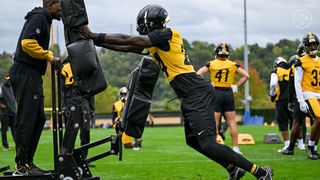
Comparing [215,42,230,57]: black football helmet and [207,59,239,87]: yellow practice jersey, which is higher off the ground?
[215,42,230,57]: black football helmet

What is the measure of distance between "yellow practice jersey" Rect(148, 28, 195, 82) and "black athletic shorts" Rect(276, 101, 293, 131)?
844 cm

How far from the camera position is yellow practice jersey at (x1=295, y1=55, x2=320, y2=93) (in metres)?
13.0

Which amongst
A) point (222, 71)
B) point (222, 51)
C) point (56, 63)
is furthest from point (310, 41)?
point (56, 63)

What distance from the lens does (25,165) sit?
870cm

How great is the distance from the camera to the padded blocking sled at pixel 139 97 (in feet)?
26.2

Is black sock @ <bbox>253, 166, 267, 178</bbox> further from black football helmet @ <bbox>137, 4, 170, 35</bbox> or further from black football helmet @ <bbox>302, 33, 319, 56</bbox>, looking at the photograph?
black football helmet @ <bbox>302, 33, 319, 56</bbox>

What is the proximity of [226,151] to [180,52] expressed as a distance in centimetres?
142

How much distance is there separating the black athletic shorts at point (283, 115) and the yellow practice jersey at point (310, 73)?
319 centimetres

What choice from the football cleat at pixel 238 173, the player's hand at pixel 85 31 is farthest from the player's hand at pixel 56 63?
the football cleat at pixel 238 173

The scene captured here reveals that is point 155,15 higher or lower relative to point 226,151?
higher

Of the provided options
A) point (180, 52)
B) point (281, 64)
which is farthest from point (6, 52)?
point (180, 52)

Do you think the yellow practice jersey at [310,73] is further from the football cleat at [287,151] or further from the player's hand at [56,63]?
the player's hand at [56,63]

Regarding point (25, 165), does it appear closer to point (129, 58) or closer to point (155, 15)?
point (155, 15)

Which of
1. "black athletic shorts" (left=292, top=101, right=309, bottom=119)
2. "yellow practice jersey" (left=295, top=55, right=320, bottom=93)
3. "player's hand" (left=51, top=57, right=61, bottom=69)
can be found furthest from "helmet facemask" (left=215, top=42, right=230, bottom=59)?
"player's hand" (left=51, top=57, right=61, bottom=69)
